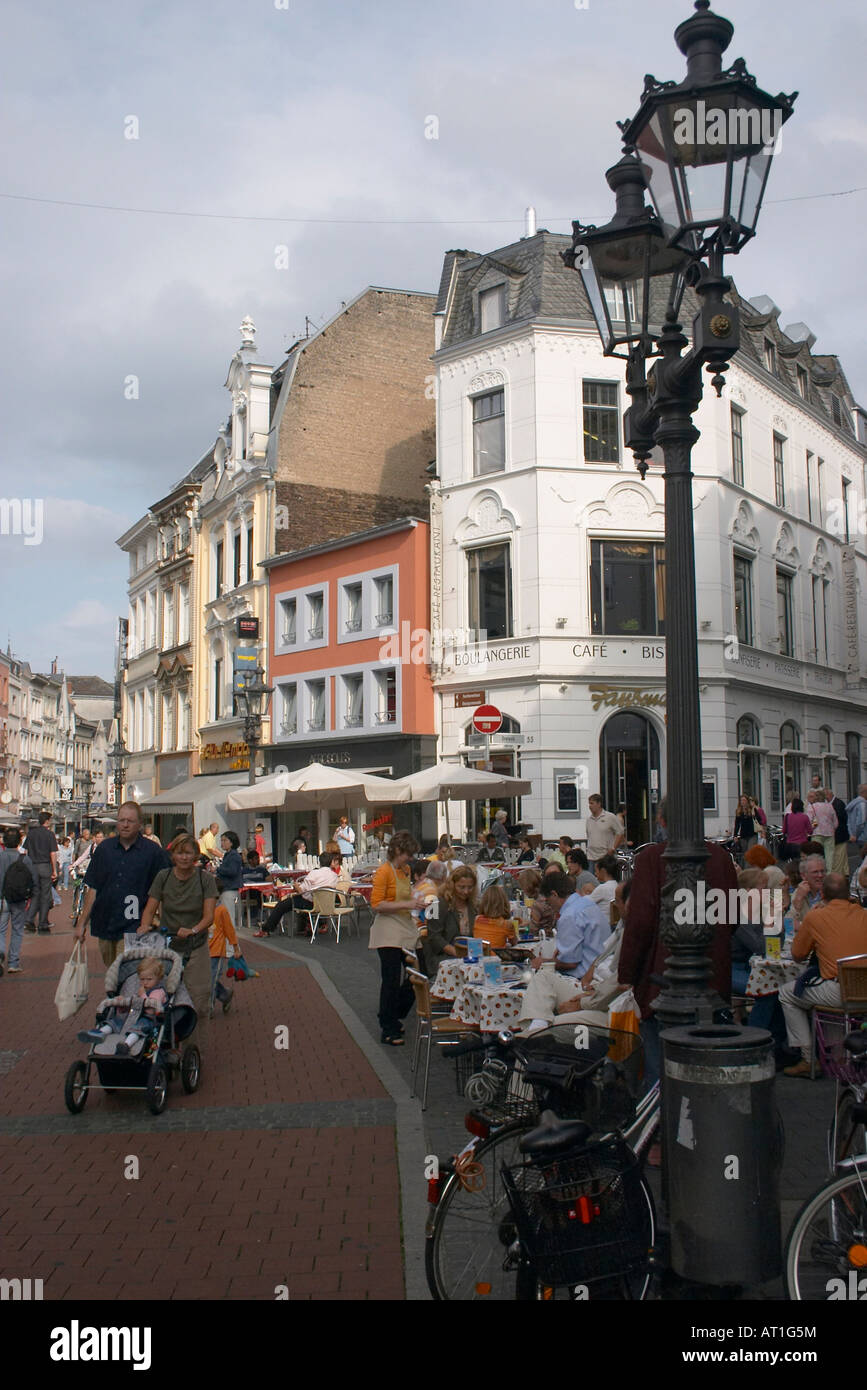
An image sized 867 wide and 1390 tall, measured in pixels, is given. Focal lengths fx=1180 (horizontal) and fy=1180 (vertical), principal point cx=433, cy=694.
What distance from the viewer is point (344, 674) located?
31688mm

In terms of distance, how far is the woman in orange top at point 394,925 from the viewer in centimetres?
974

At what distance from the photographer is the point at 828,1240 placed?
3.91 m

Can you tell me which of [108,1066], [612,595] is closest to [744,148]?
[108,1066]

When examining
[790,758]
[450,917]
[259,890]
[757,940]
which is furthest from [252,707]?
[757,940]

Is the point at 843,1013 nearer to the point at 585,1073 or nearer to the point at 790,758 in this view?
the point at 585,1073

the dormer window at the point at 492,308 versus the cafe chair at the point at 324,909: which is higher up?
the dormer window at the point at 492,308

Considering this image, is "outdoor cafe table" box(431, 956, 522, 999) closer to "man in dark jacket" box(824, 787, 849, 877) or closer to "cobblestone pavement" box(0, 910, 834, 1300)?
"cobblestone pavement" box(0, 910, 834, 1300)

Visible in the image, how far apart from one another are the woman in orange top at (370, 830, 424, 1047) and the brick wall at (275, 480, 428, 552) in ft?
87.1

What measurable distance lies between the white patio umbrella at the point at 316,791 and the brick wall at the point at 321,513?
15.8 meters

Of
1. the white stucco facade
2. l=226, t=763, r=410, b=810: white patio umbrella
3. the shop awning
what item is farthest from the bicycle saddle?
the shop awning

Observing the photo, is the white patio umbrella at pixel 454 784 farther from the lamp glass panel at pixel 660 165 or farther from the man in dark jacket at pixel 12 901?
the lamp glass panel at pixel 660 165

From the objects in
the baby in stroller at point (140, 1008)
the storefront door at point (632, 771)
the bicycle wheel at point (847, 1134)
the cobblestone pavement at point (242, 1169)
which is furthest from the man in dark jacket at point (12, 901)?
the storefront door at point (632, 771)

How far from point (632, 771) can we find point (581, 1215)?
74.3ft

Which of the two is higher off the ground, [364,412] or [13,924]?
[364,412]
